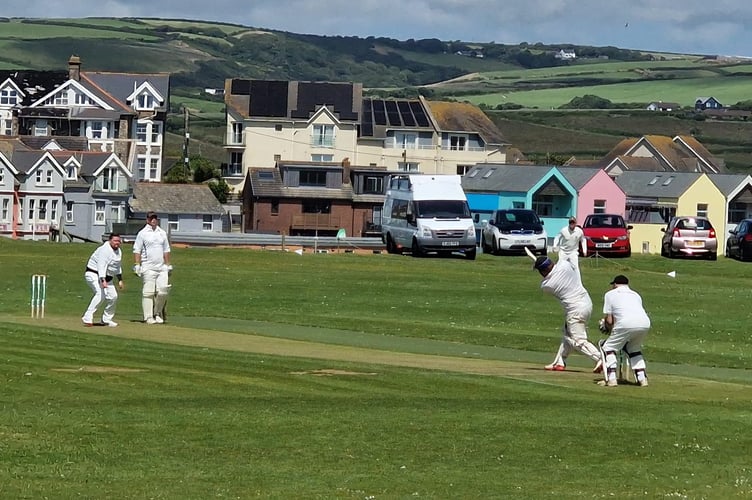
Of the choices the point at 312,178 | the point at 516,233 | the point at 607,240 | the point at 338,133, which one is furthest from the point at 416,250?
the point at 338,133

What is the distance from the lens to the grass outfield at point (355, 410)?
45.7 ft

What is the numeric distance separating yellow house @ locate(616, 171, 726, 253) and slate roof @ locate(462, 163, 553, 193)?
611 centimetres

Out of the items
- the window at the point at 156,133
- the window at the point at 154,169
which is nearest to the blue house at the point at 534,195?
the window at the point at 154,169

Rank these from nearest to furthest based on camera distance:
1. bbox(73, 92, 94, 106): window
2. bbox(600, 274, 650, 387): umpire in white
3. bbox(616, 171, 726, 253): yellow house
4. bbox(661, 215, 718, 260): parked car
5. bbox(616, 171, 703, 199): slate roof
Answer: bbox(600, 274, 650, 387): umpire in white, bbox(661, 215, 718, 260): parked car, bbox(616, 171, 726, 253): yellow house, bbox(616, 171, 703, 199): slate roof, bbox(73, 92, 94, 106): window

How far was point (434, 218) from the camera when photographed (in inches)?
2206

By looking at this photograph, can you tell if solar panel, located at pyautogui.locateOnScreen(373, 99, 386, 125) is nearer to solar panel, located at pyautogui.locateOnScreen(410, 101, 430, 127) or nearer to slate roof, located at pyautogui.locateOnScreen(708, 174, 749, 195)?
solar panel, located at pyautogui.locateOnScreen(410, 101, 430, 127)

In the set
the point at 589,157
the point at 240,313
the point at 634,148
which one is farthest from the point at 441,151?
the point at 240,313

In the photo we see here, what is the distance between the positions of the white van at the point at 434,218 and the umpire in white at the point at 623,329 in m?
34.3

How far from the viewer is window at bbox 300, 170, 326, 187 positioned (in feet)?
358

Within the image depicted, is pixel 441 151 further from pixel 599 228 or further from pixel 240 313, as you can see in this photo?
pixel 240 313

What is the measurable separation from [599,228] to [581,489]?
46046mm

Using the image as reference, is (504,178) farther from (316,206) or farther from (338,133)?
(338,133)

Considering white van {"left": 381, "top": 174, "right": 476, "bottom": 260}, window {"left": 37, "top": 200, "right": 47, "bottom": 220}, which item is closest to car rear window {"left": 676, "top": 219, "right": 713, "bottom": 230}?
white van {"left": 381, "top": 174, "right": 476, "bottom": 260}

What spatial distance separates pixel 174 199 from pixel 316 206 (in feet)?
33.6
